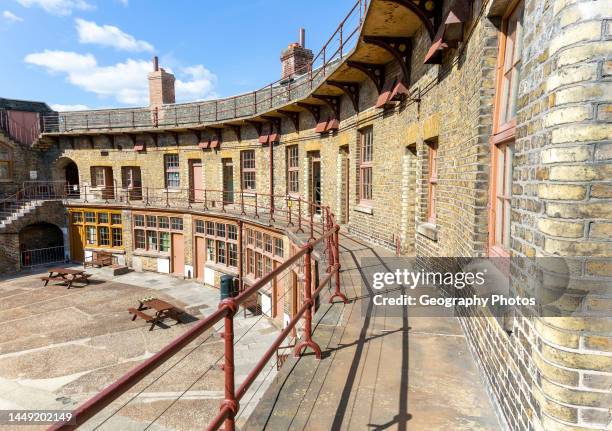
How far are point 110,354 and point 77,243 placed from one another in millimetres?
14250

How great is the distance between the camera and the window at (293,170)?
47.8 ft

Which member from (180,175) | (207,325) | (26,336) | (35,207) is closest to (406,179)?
(207,325)

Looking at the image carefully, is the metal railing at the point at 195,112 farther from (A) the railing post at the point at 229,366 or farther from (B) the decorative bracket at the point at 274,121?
(A) the railing post at the point at 229,366

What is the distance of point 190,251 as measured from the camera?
61.1ft

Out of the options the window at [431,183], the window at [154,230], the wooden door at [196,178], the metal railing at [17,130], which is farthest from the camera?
the metal railing at [17,130]

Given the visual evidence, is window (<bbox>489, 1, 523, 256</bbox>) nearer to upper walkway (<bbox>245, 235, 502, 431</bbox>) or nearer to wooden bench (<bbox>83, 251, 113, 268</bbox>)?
upper walkway (<bbox>245, 235, 502, 431</bbox>)

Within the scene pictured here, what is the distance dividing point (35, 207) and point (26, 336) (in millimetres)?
11694

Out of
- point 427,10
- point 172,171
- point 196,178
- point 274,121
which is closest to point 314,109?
point 274,121

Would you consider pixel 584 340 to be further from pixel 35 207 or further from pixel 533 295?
pixel 35 207

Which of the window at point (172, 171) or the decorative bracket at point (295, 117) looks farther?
the window at point (172, 171)

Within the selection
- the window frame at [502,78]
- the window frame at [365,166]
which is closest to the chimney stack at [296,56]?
the window frame at [365,166]

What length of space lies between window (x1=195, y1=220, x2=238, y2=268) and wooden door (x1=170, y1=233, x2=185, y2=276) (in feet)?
5.00

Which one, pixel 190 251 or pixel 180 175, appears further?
pixel 180 175

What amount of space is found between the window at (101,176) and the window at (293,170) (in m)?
14.0
